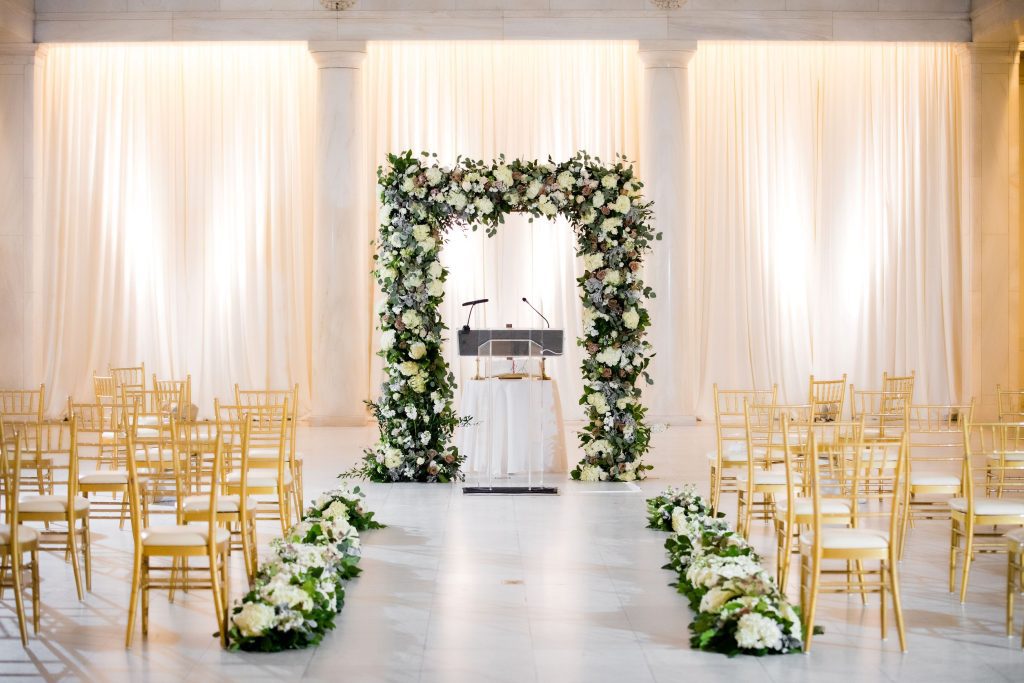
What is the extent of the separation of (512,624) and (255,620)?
131cm

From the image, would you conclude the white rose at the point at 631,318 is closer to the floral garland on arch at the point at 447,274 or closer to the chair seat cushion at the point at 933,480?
the floral garland on arch at the point at 447,274

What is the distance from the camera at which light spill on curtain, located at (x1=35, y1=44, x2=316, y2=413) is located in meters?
16.1

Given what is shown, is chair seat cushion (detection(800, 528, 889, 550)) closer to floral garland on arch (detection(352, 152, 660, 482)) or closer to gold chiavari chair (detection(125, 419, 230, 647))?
gold chiavari chair (detection(125, 419, 230, 647))

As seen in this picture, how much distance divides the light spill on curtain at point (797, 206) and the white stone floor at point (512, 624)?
7.83m

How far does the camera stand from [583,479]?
10.6m

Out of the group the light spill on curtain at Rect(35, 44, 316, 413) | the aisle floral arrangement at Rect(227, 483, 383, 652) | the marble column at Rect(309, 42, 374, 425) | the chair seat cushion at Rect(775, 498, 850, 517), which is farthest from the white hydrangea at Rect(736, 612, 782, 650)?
the light spill on curtain at Rect(35, 44, 316, 413)

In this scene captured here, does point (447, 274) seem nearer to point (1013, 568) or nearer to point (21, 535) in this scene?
point (21, 535)

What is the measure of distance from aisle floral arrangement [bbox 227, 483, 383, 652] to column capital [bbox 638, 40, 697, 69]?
9.61 metres

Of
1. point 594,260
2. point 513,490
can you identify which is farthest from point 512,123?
point 513,490

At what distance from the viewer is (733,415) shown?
11.6m

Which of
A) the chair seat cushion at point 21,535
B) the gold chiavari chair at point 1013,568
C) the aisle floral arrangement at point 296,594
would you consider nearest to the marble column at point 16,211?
the aisle floral arrangement at point 296,594

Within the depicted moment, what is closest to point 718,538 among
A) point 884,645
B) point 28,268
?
point 884,645

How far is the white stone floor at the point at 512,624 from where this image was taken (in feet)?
16.9

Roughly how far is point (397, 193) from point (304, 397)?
6214 mm
